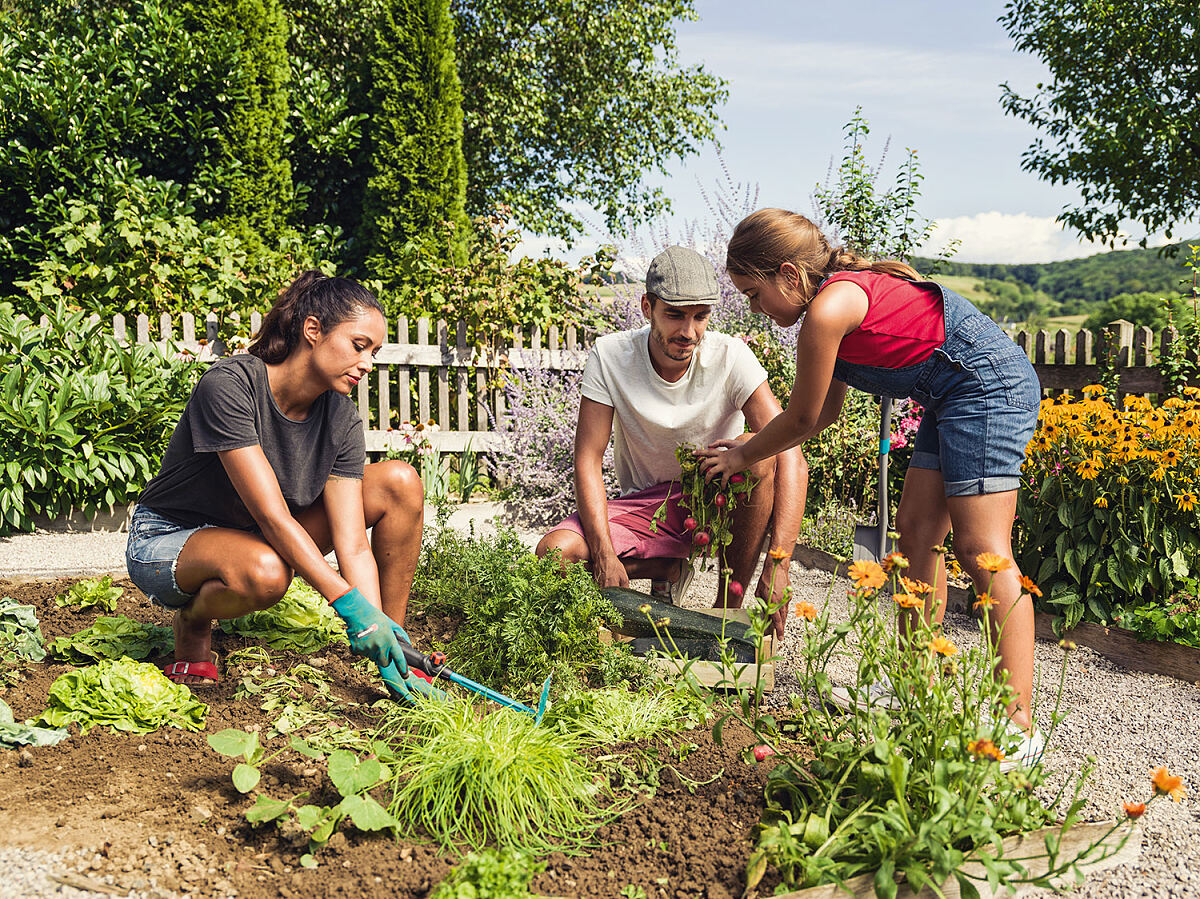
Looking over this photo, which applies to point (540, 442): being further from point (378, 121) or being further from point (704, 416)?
point (378, 121)

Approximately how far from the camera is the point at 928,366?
2.35 m

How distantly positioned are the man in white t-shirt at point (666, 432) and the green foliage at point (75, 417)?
2.66m

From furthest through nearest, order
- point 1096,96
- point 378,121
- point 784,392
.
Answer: point 1096,96 → point 378,121 → point 784,392

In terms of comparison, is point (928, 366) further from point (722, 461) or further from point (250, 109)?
point (250, 109)

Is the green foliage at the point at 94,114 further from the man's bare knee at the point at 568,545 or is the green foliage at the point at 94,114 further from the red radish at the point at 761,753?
the red radish at the point at 761,753

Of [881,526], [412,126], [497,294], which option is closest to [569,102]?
[412,126]

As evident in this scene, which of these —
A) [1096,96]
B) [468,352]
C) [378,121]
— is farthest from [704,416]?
[1096,96]

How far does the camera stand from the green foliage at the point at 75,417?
165 inches

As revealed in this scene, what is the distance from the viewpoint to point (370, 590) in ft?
7.72

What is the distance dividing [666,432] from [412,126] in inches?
311

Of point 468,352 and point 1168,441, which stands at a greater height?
point 468,352

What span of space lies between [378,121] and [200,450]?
27.8 feet

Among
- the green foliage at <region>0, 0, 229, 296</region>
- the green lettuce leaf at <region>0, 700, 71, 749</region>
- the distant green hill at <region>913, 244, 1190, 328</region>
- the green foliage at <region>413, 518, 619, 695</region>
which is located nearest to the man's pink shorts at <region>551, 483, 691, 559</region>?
the green foliage at <region>413, 518, 619, 695</region>

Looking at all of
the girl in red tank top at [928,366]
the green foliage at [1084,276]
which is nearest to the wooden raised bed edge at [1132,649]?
the girl in red tank top at [928,366]
